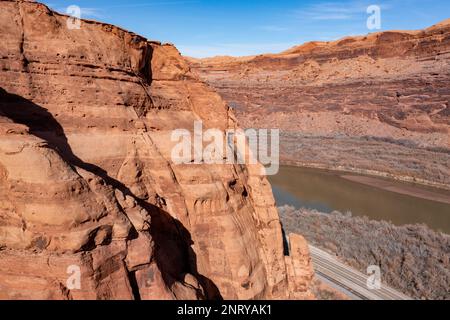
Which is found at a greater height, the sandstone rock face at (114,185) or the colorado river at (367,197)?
the sandstone rock face at (114,185)

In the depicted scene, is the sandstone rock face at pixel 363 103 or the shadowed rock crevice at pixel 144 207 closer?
the shadowed rock crevice at pixel 144 207

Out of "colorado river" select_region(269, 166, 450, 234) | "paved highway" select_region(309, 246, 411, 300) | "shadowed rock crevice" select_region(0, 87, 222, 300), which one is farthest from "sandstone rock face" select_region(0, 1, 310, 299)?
"colorado river" select_region(269, 166, 450, 234)

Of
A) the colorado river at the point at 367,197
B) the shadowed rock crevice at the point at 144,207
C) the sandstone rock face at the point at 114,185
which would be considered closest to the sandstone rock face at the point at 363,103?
the colorado river at the point at 367,197

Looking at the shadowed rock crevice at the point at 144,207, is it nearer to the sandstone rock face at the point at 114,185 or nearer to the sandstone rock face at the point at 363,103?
the sandstone rock face at the point at 114,185

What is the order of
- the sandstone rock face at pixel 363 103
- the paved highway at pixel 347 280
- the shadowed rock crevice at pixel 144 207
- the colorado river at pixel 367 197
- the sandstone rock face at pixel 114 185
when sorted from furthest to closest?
the sandstone rock face at pixel 363 103 < the colorado river at pixel 367 197 < the paved highway at pixel 347 280 < the shadowed rock crevice at pixel 144 207 < the sandstone rock face at pixel 114 185

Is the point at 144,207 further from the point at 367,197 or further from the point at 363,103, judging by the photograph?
the point at 363,103

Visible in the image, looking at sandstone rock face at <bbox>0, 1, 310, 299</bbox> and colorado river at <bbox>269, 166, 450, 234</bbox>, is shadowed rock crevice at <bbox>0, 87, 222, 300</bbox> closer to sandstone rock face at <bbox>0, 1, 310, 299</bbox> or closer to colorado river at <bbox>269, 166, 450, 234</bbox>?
sandstone rock face at <bbox>0, 1, 310, 299</bbox>
